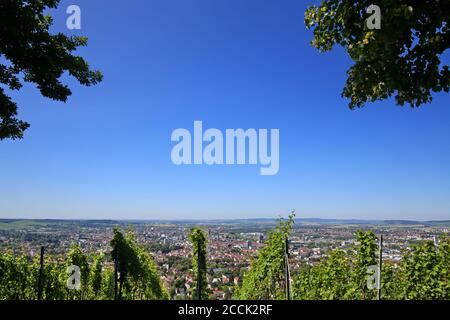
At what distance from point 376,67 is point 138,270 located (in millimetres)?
12308

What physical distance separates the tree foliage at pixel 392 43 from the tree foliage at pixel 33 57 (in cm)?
568

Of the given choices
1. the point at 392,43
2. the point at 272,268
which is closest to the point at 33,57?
the point at 392,43

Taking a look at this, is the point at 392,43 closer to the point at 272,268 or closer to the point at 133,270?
the point at 272,268

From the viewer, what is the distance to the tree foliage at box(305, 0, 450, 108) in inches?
173

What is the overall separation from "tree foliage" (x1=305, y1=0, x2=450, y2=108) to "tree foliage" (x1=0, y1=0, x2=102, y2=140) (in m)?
5.68

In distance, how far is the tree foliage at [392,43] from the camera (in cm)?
439

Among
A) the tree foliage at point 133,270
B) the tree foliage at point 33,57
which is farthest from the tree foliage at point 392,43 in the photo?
the tree foliage at point 133,270

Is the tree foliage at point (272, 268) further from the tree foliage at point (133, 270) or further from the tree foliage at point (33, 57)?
the tree foliage at point (33, 57)

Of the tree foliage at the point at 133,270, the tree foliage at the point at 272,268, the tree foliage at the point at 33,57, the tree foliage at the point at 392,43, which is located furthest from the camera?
the tree foliage at the point at 133,270

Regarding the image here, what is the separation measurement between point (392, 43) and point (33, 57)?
714cm

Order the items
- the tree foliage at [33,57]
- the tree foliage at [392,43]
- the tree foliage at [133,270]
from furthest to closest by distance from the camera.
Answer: the tree foliage at [133,270], the tree foliage at [33,57], the tree foliage at [392,43]

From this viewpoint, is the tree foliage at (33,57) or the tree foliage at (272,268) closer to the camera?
the tree foliage at (33,57)
